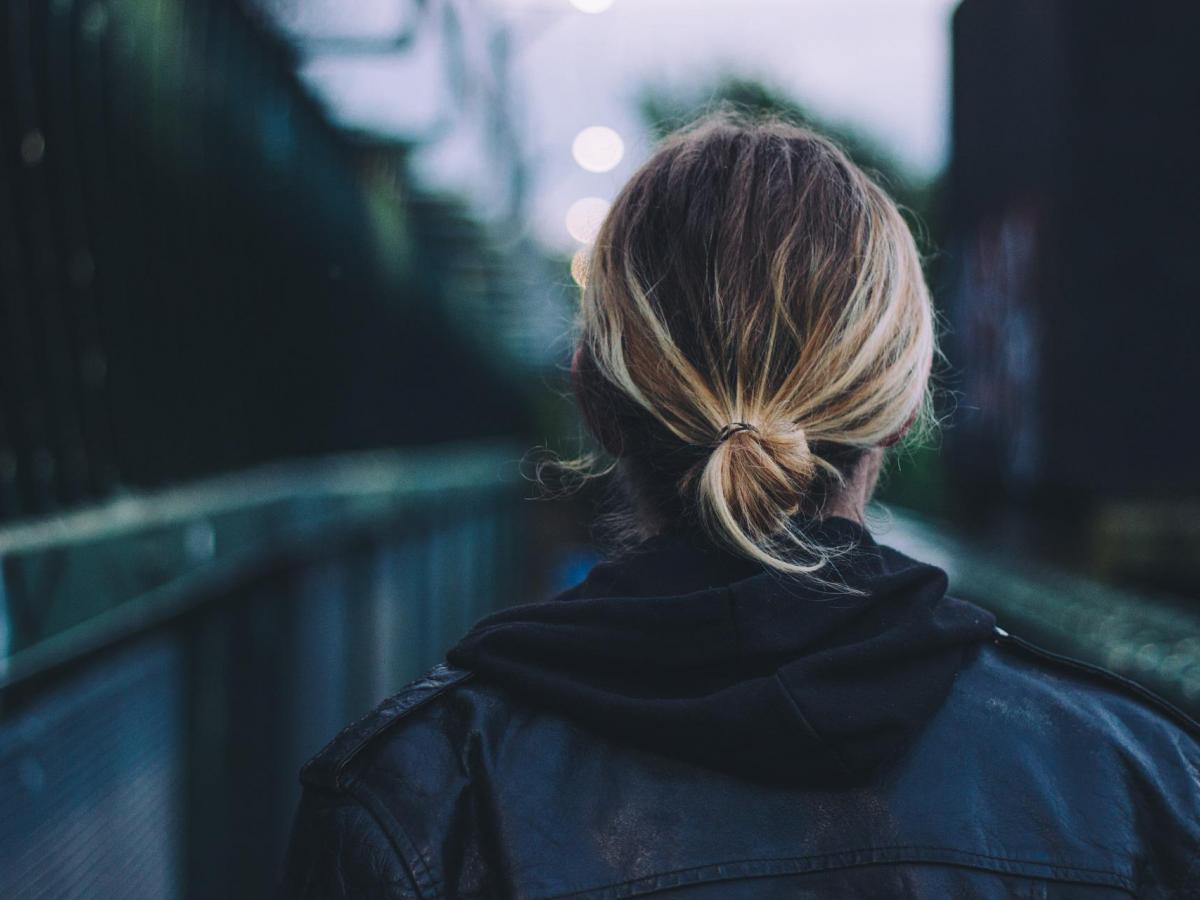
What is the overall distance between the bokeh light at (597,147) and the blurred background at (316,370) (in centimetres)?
75

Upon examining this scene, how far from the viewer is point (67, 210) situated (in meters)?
2.47

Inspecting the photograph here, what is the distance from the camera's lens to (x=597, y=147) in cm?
1072

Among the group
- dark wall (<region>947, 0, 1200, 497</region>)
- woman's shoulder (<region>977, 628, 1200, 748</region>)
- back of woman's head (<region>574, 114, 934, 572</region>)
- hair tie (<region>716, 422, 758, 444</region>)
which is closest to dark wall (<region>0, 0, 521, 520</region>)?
back of woman's head (<region>574, 114, 934, 572</region>)

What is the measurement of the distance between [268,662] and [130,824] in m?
1.25

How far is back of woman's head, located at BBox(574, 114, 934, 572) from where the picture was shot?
1.49m

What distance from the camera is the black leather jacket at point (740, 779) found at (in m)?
1.34

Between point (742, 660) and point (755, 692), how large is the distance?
7 centimetres

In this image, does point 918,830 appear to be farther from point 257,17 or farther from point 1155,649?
point 257,17

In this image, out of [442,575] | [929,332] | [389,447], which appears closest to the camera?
[929,332]

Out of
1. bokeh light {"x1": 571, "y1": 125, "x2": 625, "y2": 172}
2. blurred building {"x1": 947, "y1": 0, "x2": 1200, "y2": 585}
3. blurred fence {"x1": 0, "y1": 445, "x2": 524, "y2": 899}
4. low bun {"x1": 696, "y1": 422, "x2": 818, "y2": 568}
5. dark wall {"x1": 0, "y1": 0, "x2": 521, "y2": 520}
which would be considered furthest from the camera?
bokeh light {"x1": 571, "y1": 125, "x2": 625, "y2": 172}

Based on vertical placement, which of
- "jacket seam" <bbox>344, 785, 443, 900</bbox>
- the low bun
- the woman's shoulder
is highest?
the low bun

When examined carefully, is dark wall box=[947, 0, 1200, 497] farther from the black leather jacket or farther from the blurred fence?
the black leather jacket

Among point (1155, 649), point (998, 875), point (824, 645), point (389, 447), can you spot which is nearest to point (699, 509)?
point (824, 645)

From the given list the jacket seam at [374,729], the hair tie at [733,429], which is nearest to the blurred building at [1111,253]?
the hair tie at [733,429]
